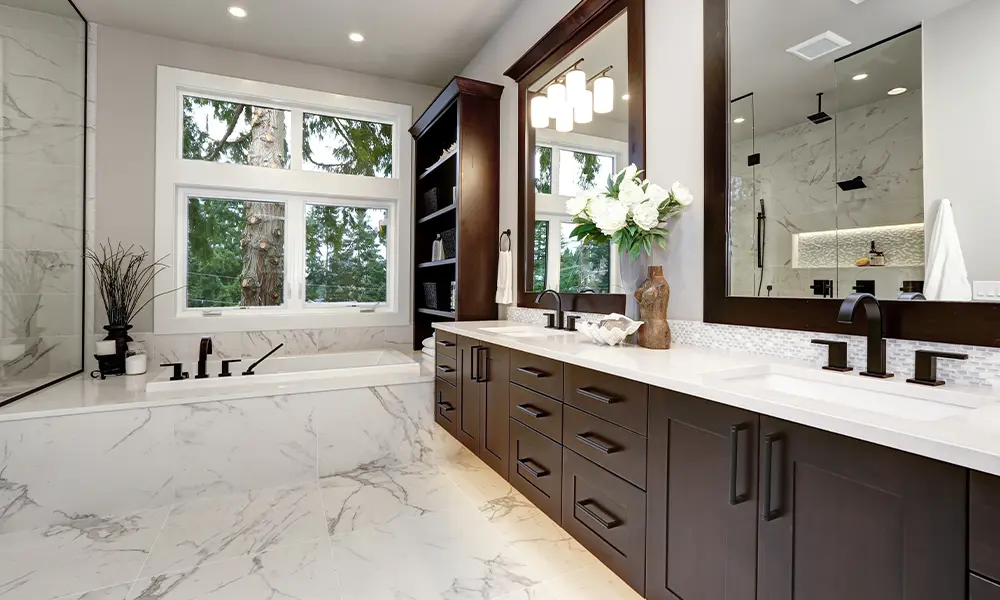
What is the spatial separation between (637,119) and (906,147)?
1034 mm

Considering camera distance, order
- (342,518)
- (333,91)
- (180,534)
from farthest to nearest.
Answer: (333,91) < (342,518) < (180,534)

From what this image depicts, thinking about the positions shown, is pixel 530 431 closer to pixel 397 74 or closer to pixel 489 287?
pixel 489 287

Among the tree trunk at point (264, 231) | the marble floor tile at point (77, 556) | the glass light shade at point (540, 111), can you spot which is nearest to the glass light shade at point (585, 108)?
the glass light shade at point (540, 111)

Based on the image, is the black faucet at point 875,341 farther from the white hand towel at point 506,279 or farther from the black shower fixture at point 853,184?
the white hand towel at point 506,279

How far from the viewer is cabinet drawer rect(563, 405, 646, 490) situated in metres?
1.28

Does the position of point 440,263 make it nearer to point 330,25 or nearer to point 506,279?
point 506,279

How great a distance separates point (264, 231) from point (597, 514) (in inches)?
135

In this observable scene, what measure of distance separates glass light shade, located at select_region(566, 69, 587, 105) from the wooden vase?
1.11m

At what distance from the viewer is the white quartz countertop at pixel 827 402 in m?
0.69

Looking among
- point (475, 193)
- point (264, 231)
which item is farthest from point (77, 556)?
point (475, 193)

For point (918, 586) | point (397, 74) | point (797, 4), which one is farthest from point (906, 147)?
point (397, 74)

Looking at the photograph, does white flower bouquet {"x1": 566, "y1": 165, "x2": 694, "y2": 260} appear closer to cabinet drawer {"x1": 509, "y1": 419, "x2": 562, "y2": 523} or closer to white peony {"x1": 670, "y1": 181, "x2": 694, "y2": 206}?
white peony {"x1": 670, "y1": 181, "x2": 694, "y2": 206}

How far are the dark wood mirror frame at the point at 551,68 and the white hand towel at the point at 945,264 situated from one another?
1.07 m

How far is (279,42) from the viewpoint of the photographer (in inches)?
137
